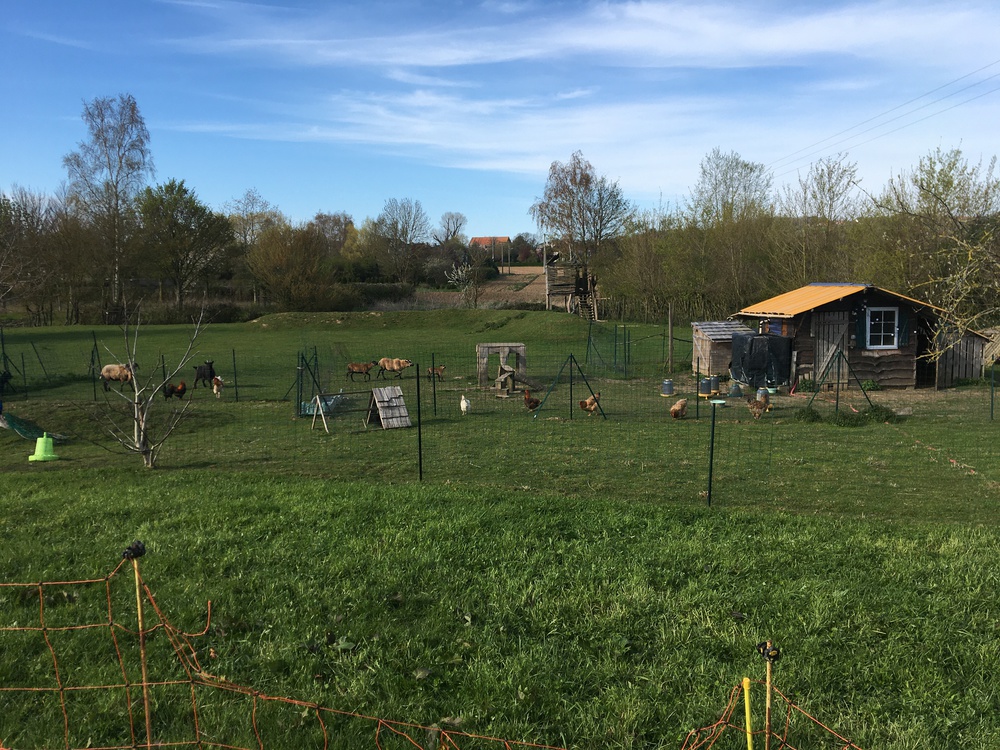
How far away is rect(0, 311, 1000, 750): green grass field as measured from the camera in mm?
4086

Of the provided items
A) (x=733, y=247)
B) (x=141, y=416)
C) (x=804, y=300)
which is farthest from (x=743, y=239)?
(x=141, y=416)

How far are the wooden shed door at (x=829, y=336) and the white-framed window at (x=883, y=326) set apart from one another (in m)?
0.72

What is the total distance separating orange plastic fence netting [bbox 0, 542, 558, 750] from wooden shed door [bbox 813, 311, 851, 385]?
20.8 m

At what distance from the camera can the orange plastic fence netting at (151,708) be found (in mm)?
3773

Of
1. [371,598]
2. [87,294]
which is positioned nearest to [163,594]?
[371,598]

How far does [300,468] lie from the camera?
11.3m

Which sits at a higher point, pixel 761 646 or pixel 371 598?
pixel 761 646

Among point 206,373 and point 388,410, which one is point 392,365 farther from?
point 388,410

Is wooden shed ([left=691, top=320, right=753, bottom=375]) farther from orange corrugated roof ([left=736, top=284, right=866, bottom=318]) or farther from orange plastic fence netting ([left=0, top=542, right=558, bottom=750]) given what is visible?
orange plastic fence netting ([left=0, top=542, right=558, bottom=750])

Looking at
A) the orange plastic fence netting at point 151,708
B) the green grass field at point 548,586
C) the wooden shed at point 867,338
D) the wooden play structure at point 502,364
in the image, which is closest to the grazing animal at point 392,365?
the wooden play structure at point 502,364

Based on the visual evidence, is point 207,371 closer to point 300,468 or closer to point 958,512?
point 300,468

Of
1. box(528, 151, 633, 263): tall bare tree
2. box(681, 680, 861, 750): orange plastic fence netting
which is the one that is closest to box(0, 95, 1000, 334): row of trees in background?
box(528, 151, 633, 263): tall bare tree

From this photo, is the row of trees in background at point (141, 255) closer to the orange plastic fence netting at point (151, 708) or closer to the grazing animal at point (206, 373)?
the grazing animal at point (206, 373)

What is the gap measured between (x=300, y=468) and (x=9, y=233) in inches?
1618
